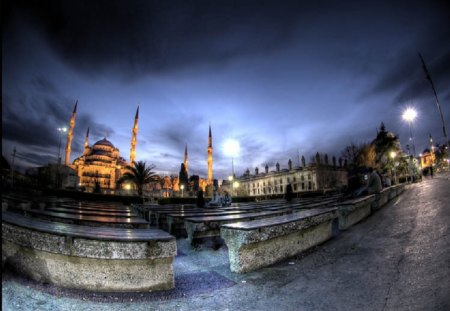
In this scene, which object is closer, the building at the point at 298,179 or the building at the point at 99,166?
the building at the point at 99,166

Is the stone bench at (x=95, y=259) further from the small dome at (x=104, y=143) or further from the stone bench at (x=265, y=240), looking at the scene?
the small dome at (x=104, y=143)

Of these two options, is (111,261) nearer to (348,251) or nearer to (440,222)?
(348,251)

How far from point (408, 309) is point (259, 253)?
1.85m

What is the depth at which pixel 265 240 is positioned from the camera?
353 centimetres

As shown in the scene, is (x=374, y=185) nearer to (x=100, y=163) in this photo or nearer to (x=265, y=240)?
(x=265, y=240)

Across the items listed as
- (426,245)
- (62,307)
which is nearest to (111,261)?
(62,307)

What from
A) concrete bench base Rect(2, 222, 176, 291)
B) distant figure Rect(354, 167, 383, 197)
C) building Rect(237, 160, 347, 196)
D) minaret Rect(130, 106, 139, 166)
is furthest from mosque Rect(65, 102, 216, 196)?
concrete bench base Rect(2, 222, 176, 291)

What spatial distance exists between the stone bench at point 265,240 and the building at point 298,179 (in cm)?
6251

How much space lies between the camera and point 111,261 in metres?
2.80

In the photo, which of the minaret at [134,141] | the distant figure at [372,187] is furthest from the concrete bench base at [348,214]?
the minaret at [134,141]

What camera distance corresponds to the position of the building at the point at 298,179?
247 feet

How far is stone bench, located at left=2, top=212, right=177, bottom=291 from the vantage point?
8.89 ft

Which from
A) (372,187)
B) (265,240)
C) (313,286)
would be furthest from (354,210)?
(372,187)

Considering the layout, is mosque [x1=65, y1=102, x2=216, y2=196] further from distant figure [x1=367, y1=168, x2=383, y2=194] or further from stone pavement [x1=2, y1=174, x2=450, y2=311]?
stone pavement [x1=2, y1=174, x2=450, y2=311]
